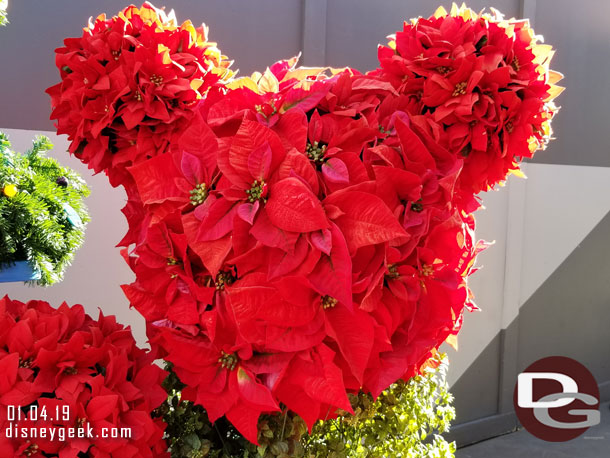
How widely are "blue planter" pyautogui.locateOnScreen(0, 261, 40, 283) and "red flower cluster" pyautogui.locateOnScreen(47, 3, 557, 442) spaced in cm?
12

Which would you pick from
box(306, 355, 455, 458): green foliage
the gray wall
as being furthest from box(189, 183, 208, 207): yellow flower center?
the gray wall

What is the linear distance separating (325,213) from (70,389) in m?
0.33

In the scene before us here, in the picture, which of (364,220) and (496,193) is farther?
(496,193)

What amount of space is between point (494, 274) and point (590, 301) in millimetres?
742

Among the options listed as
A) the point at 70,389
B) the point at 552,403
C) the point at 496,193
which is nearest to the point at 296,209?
the point at 70,389

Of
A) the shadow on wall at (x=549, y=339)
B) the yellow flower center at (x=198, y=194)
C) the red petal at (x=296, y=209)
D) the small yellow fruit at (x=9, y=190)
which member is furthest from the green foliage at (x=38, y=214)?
the shadow on wall at (x=549, y=339)

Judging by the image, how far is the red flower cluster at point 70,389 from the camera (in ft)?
2.02

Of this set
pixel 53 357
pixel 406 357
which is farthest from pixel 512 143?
pixel 53 357

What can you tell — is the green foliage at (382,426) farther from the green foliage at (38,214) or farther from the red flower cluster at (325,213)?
the green foliage at (38,214)

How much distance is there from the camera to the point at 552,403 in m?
2.34

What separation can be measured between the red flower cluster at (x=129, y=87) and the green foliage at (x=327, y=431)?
34 cm

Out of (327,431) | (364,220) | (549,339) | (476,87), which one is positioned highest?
(549,339)

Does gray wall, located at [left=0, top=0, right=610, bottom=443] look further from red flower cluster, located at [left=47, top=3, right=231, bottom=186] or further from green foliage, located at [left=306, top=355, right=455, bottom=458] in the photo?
green foliage, located at [left=306, top=355, right=455, bottom=458]

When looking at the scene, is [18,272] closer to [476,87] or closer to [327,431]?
[327,431]
